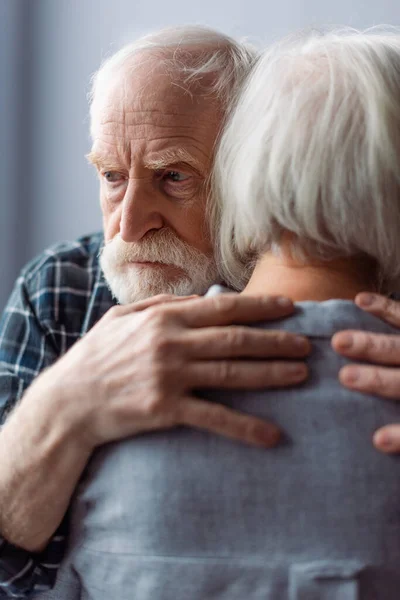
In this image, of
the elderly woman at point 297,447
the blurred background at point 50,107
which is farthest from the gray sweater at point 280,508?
the blurred background at point 50,107

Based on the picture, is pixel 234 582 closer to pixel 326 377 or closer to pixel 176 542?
pixel 176 542

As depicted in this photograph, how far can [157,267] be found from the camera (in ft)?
4.88

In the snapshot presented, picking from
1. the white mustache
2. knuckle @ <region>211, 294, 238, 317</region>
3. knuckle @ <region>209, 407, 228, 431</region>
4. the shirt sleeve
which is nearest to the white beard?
the white mustache

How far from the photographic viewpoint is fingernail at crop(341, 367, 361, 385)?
0.85m

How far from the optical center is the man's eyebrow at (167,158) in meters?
1.44

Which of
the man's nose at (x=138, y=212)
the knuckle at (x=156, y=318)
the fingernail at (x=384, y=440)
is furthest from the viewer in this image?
the man's nose at (x=138, y=212)

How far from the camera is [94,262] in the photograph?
182 centimetres

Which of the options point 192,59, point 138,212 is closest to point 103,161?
point 138,212

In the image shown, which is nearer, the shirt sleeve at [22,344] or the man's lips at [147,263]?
the man's lips at [147,263]

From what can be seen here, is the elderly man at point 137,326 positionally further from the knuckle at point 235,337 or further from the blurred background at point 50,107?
the blurred background at point 50,107

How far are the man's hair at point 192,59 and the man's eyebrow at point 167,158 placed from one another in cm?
12

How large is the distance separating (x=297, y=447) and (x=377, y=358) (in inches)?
5.7

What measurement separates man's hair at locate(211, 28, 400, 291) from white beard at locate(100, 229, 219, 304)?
48 cm

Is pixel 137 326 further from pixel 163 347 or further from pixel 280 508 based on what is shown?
pixel 280 508
